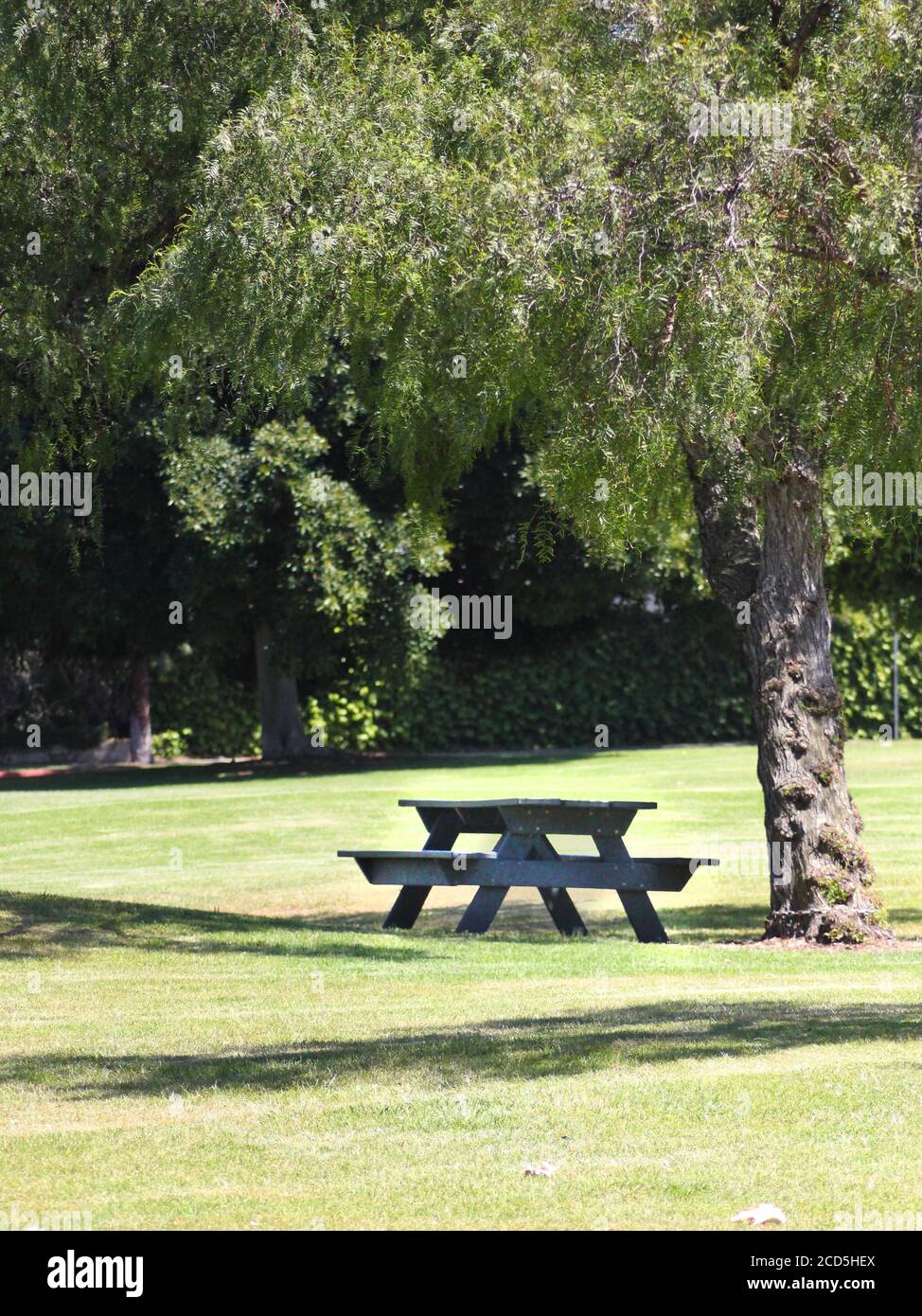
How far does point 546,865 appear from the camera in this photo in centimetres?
1266

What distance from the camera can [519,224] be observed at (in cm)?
923

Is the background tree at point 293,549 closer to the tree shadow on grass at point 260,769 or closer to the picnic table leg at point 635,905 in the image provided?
the tree shadow on grass at point 260,769

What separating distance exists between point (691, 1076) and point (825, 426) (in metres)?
4.81

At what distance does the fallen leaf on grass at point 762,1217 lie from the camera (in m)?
4.83

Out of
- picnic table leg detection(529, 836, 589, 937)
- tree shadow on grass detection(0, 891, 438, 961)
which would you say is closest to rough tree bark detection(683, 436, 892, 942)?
picnic table leg detection(529, 836, 589, 937)

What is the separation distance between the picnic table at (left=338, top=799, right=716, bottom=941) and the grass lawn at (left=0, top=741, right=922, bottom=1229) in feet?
0.91

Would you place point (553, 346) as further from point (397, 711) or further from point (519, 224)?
point (397, 711)

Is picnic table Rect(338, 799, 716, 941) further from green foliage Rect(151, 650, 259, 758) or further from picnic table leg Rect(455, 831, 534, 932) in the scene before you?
green foliage Rect(151, 650, 259, 758)

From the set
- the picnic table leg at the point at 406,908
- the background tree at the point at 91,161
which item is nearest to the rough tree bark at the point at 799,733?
the picnic table leg at the point at 406,908

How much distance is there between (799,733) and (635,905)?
170cm

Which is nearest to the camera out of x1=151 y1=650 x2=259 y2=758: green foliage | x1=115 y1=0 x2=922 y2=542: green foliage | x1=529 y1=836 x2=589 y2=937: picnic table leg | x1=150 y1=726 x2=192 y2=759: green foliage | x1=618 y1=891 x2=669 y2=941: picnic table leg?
x1=115 y1=0 x2=922 y2=542: green foliage

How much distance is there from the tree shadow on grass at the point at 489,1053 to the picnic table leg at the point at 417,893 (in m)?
4.92

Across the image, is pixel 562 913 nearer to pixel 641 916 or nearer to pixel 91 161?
pixel 641 916

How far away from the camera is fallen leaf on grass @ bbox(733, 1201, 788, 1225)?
4.83m
